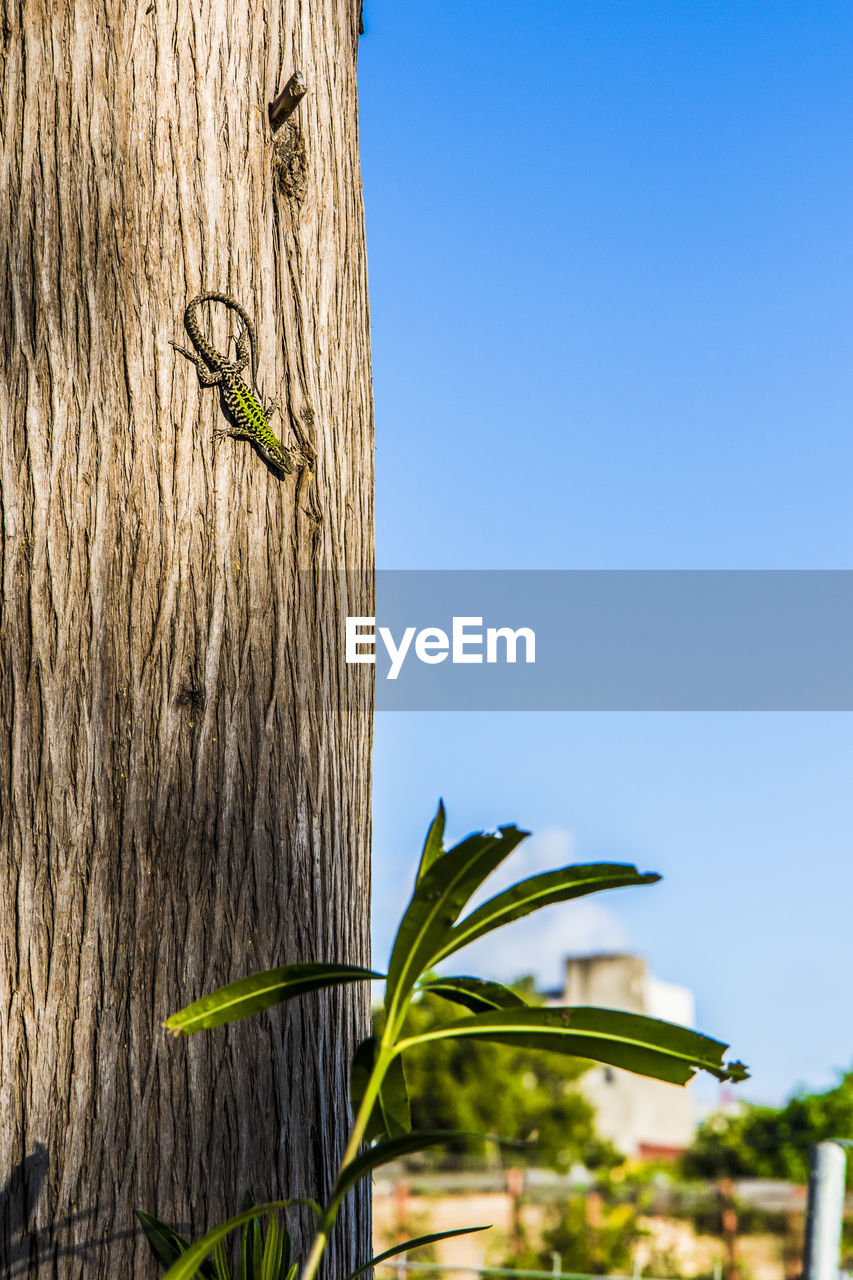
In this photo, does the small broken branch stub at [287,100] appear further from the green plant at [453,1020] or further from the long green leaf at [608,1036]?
the long green leaf at [608,1036]

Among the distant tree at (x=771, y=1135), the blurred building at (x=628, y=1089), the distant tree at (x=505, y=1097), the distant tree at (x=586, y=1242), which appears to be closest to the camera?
the distant tree at (x=586, y=1242)

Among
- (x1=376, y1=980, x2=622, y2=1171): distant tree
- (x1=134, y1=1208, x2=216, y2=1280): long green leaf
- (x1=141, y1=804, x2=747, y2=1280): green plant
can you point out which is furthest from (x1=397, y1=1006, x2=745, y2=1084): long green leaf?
(x1=376, y1=980, x2=622, y2=1171): distant tree

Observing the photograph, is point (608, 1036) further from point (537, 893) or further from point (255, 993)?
point (255, 993)

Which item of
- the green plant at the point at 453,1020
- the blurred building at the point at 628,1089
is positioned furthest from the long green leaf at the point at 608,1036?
the blurred building at the point at 628,1089

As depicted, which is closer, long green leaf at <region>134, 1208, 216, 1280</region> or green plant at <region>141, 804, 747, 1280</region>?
green plant at <region>141, 804, 747, 1280</region>

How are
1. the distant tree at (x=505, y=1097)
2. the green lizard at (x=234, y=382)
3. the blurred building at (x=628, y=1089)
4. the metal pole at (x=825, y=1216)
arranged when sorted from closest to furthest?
the green lizard at (x=234, y=382) < the metal pole at (x=825, y=1216) < the distant tree at (x=505, y=1097) < the blurred building at (x=628, y=1089)

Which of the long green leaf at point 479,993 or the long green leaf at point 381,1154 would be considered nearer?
the long green leaf at point 381,1154

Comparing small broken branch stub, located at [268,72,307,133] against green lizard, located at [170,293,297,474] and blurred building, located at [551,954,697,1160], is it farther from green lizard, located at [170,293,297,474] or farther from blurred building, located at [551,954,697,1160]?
blurred building, located at [551,954,697,1160]
